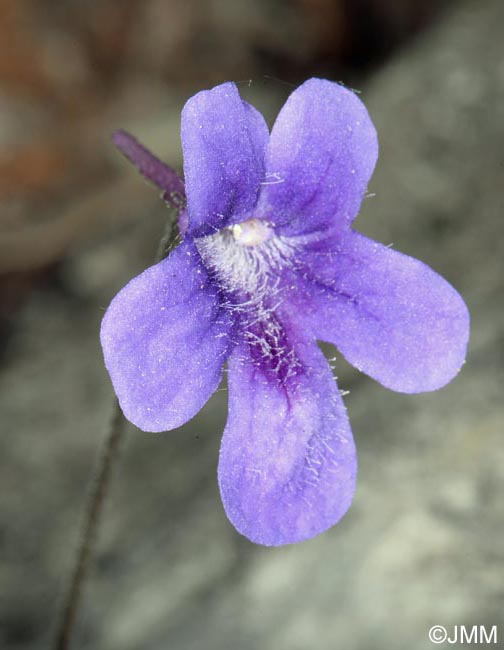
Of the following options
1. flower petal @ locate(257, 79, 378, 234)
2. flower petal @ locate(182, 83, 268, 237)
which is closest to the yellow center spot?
flower petal @ locate(257, 79, 378, 234)

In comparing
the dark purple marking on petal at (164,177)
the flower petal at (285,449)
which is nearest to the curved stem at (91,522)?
the flower petal at (285,449)

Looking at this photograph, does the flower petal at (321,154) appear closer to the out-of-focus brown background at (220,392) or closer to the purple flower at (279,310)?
the purple flower at (279,310)

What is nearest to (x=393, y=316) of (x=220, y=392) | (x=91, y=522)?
(x=91, y=522)

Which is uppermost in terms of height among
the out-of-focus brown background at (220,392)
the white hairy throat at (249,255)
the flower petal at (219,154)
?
the flower petal at (219,154)

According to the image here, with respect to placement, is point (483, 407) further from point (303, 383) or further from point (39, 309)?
point (39, 309)

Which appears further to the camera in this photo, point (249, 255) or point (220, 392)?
point (220, 392)

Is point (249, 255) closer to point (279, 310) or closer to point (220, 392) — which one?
point (279, 310)

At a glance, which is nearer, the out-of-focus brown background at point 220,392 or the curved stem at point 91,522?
the curved stem at point 91,522
